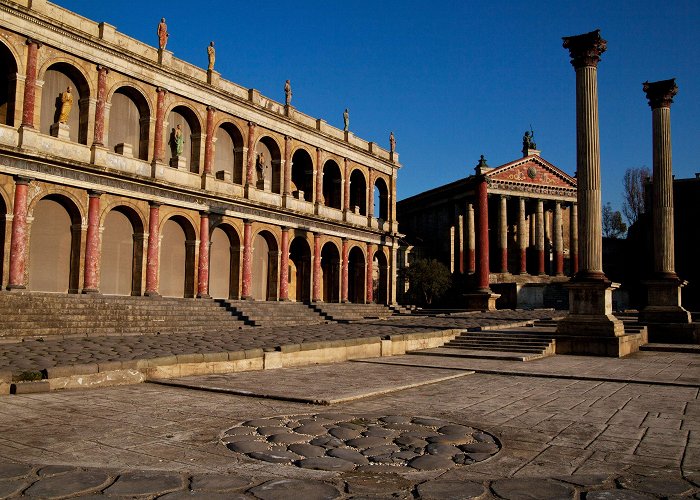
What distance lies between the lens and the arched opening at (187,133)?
2814 centimetres

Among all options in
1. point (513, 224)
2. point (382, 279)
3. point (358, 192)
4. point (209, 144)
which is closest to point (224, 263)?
point (209, 144)

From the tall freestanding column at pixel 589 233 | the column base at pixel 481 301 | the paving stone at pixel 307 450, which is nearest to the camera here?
the paving stone at pixel 307 450

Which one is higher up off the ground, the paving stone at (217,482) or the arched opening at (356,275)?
the arched opening at (356,275)

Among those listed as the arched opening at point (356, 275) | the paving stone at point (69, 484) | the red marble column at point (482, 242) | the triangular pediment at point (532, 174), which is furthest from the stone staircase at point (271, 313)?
the triangular pediment at point (532, 174)

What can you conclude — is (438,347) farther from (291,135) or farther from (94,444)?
(291,135)

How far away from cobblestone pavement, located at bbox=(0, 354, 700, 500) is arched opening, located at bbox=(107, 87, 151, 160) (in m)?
19.3

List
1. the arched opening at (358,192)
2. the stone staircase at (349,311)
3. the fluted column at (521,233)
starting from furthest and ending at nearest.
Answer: the fluted column at (521,233) < the arched opening at (358,192) < the stone staircase at (349,311)

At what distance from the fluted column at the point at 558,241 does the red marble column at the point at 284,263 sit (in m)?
33.6

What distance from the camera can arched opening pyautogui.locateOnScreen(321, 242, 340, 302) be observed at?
37.5 metres

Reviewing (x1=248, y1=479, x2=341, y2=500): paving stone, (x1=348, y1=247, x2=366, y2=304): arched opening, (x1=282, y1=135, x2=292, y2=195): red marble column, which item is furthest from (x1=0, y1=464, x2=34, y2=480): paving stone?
(x1=348, y1=247, x2=366, y2=304): arched opening

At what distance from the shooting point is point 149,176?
26016 millimetres

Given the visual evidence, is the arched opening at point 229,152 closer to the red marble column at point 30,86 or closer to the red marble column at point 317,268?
the red marble column at point 317,268

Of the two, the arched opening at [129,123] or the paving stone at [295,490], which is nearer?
the paving stone at [295,490]

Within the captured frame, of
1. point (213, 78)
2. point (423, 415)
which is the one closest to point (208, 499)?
point (423, 415)
